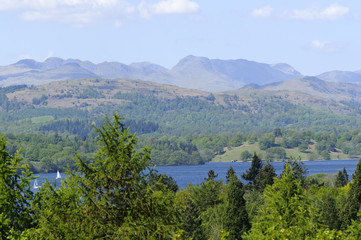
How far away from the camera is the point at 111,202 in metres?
22.8

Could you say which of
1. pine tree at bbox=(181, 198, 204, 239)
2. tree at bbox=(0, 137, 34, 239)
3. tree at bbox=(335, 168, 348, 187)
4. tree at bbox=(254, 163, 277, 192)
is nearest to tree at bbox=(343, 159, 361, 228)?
pine tree at bbox=(181, 198, 204, 239)

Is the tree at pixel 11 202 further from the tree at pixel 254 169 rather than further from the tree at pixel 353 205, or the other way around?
the tree at pixel 254 169

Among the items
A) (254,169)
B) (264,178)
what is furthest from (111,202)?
(254,169)

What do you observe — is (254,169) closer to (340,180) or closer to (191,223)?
(340,180)

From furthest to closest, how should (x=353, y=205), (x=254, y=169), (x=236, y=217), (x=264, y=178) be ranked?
(x=254, y=169)
(x=264, y=178)
(x=353, y=205)
(x=236, y=217)

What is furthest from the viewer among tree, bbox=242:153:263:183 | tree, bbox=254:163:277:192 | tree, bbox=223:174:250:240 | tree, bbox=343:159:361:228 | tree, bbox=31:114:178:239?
tree, bbox=242:153:263:183

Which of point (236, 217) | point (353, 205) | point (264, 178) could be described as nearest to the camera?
point (236, 217)

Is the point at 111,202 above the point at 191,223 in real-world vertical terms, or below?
above

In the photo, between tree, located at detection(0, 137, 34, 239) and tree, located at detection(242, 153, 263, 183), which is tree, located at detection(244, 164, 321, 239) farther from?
tree, located at detection(242, 153, 263, 183)

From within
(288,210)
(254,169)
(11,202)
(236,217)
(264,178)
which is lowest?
(264,178)

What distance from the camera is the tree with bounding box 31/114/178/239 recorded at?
22.0 metres

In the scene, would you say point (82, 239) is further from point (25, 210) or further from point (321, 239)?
point (321, 239)

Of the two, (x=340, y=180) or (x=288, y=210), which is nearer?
(x=288, y=210)

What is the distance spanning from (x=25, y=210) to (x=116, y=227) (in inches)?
195
